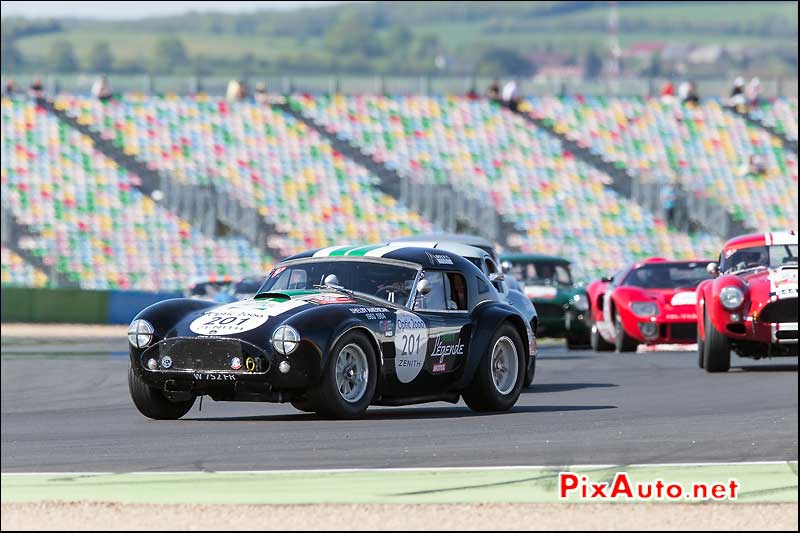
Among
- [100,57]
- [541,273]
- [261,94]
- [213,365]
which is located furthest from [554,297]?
[100,57]

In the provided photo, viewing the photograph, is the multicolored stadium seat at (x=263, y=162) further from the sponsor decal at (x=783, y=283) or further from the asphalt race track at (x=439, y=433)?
the asphalt race track at (x=439, y=433)

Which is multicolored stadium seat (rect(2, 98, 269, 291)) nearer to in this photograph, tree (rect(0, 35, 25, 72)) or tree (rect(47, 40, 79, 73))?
tree (rect(0, 35, 25, 72))

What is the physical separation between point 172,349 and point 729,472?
270cm

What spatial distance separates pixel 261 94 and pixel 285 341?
3827 cm

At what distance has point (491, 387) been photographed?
322 inches

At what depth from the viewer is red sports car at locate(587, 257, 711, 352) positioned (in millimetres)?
15117

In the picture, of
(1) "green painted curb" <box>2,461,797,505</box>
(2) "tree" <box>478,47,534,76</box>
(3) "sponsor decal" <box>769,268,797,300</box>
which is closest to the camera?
(1) "green painted curb" <box>2,461,797,505</box>

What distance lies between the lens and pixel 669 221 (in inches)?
1569

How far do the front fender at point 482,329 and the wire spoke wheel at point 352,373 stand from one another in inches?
21.9

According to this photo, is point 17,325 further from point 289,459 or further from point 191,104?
point 289,459

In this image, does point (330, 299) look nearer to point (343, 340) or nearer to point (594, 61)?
point (343, 340)

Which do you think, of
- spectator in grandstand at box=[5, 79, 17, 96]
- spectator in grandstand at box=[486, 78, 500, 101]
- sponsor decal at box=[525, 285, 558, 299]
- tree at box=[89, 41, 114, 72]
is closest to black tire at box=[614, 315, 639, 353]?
sponsor decal at box=[525, 285, 558, 299]

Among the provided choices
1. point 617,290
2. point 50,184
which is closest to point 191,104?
point 50,184

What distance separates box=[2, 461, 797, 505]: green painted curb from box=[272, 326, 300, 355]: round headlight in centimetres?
81
